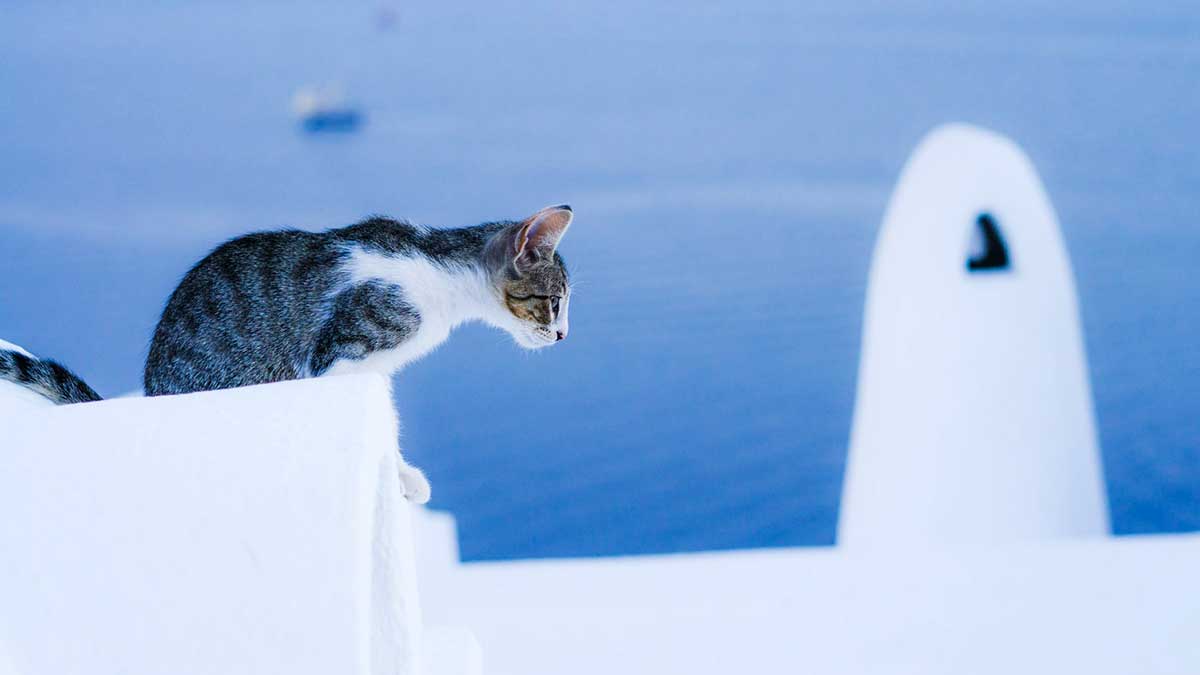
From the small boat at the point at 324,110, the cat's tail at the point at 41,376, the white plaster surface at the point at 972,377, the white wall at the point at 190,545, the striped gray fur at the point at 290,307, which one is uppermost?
the small boat at the point at 324,110

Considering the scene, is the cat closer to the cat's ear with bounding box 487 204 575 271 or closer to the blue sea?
the cat's ear with bounding box 487 204 575 271

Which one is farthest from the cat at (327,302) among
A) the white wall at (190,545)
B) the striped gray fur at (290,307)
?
the white wall at (190,545)

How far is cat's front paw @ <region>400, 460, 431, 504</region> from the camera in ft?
1.44

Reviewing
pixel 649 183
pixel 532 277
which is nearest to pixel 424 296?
pixel 532 277

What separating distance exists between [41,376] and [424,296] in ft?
0.62

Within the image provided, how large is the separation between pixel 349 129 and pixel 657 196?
0.66m

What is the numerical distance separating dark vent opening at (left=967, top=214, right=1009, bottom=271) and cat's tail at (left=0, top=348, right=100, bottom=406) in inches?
49.1

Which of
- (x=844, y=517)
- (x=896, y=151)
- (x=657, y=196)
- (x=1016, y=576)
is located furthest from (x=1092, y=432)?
(x=657, y=196)

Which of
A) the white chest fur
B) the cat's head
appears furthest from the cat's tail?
the cat's head

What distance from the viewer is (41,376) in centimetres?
41

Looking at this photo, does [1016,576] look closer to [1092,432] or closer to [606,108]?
[1092,432]

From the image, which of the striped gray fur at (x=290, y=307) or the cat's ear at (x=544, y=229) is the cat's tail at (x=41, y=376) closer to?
the striped gray fur at (x=290, y=307)

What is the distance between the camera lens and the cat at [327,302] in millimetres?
467

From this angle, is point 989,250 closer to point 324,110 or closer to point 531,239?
point 531,239
